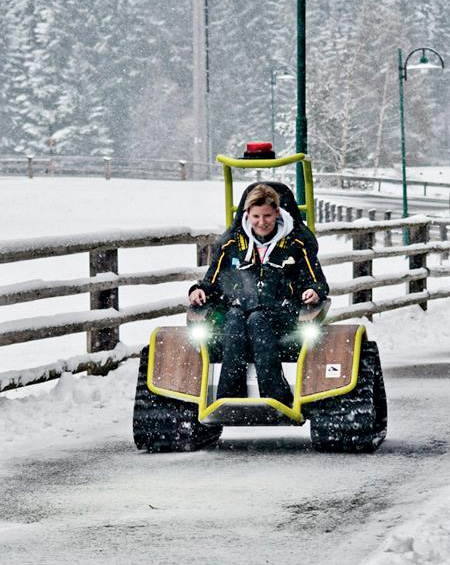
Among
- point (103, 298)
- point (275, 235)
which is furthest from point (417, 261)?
point (275, 235)

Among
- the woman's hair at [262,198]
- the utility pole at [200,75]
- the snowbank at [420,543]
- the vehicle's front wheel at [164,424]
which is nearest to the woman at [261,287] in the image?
the woman's hair at [262,198]

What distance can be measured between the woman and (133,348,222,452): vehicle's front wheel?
1.12 feet

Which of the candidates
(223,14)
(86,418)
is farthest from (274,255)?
(223,14)

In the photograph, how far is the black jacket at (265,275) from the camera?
26.8 ft

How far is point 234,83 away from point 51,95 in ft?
52.9

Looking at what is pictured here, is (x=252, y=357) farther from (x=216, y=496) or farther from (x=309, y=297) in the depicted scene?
(x=216, y=496)

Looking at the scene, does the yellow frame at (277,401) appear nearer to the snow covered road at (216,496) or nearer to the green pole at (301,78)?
the snow covered road at (216,496)

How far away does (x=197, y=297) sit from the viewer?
819cm

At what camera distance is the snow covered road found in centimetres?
563

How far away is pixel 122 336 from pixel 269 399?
11.2 m

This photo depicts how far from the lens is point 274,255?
8266 millimetres

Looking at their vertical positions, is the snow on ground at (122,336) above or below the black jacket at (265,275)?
below

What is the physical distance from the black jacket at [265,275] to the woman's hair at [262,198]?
23cm

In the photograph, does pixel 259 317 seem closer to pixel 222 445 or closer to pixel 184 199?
pixel 222 445
